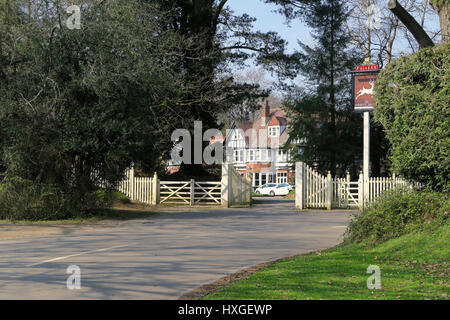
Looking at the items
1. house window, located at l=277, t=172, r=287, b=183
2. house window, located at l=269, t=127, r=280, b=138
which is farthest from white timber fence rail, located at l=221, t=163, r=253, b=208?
house window, located at l=269, t=127, r=280, b=138

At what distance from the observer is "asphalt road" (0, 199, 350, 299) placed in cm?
871

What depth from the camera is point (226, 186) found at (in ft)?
102

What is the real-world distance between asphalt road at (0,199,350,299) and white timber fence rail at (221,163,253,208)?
973cm

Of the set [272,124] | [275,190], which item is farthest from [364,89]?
[272,124]

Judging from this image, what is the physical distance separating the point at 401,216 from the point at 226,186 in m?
18.8

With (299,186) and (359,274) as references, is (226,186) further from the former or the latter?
(359,274)

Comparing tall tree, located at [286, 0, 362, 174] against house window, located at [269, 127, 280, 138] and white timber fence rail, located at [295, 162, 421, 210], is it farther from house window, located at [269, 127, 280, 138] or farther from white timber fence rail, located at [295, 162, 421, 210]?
house window, located at [269, 127, 280, 138]

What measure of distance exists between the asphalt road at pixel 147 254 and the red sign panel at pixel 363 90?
883 cm

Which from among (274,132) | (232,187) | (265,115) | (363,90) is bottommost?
(232,187)

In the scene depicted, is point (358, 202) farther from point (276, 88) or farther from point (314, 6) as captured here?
point (314, 6)

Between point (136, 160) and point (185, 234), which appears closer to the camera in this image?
point (185, 234)

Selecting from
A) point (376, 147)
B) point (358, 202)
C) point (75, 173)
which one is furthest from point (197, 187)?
point (376, 147)
